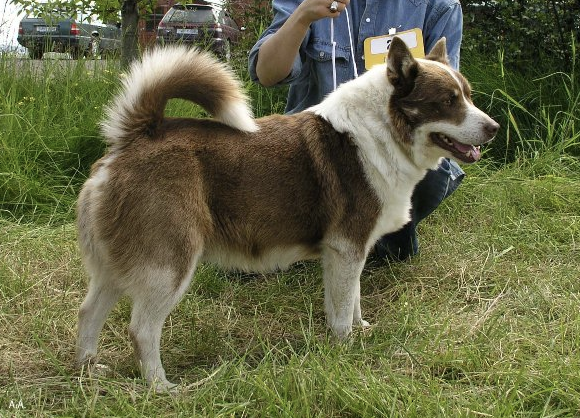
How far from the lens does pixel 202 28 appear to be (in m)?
5.07

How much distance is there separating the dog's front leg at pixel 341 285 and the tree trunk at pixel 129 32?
2.73 meters

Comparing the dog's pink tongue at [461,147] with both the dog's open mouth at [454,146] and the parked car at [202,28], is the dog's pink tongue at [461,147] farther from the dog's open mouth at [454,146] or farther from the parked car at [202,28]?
the parked car at [202,28]

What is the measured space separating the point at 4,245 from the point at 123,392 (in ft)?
5.21

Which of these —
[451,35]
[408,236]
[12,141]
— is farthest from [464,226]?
[12,141]

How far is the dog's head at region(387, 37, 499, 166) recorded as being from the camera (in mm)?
2344

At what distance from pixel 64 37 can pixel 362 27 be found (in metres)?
2.87

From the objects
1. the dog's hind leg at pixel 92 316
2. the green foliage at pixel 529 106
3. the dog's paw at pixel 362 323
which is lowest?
the dog's paw at pixel 362 323

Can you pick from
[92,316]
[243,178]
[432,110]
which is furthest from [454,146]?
[92,316]

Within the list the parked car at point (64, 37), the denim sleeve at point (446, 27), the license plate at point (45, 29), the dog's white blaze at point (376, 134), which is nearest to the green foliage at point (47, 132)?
the parked car at point (64, 37)

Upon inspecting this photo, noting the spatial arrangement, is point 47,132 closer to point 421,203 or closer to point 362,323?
point 421,203

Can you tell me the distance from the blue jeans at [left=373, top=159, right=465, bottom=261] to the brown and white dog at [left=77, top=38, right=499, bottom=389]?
2.00 ft

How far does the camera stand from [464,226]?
3.70 m

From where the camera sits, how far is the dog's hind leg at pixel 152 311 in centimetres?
215

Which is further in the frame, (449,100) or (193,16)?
(193,16)
